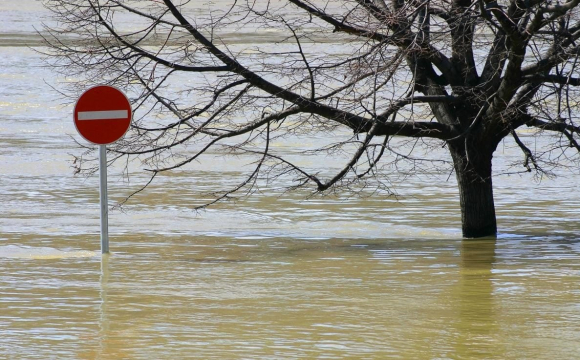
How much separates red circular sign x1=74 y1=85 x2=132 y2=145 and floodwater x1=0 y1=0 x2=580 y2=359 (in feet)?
4.22

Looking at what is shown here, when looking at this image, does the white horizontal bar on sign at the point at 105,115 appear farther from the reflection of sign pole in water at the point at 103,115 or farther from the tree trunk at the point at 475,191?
the tree trunk at the point at 475,191

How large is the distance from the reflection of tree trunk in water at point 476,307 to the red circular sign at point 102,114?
377 centimetres

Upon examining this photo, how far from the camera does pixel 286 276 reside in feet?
34.2

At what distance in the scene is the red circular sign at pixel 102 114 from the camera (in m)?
11.2

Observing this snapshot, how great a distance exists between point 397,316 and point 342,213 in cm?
729

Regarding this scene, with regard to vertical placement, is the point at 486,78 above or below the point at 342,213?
above

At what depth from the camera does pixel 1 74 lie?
34969 mm

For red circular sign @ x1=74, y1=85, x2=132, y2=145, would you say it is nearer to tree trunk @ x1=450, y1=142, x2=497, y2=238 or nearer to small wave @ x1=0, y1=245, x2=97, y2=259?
small wave @ x1=0, y1=245, x2=97, y2=259

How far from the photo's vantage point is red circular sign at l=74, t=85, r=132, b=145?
11180 millimetres

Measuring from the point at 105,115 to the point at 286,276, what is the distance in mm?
2606

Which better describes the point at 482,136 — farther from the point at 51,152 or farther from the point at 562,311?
the point at 51,152

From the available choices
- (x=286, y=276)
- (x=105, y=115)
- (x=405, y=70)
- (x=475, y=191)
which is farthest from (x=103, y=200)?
(x=475, y=191)

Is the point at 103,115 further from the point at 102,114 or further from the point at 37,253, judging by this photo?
the point at 37,253

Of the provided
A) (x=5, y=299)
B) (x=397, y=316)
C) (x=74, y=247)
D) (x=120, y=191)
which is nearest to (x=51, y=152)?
→ (x=120, y=191)
